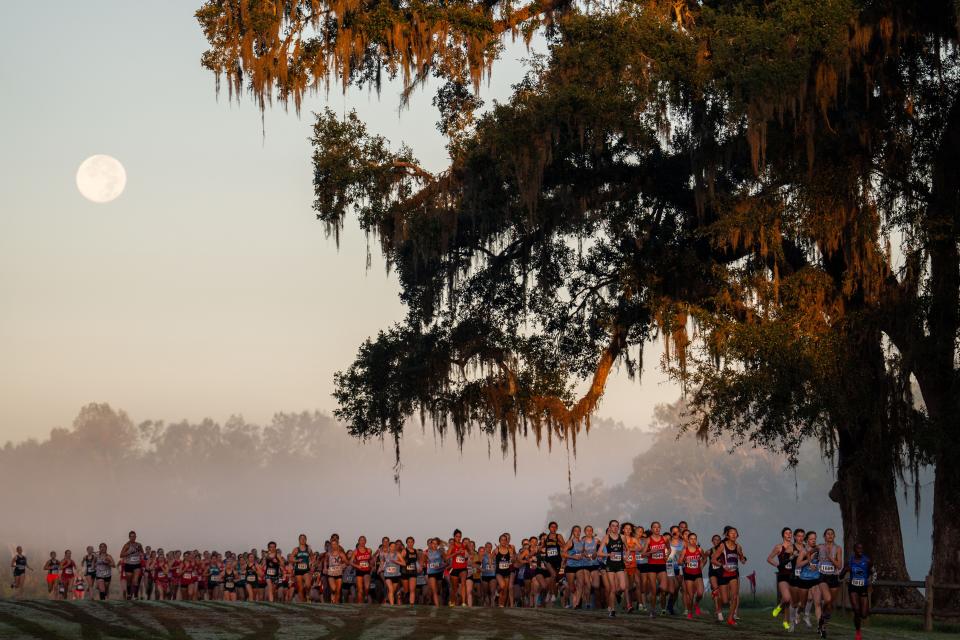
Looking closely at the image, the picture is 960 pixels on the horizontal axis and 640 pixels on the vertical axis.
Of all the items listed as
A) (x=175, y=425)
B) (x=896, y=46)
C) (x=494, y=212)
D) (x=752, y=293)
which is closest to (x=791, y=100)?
(x=896, y=46)

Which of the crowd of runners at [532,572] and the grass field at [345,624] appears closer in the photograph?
the grass field at [345,624]

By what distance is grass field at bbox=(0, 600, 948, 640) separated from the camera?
1708 cm

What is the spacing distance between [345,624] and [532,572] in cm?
754

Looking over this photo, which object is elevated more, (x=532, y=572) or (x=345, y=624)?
(x=532, y=572)

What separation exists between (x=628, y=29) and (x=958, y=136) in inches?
264

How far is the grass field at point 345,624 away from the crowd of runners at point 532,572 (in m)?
0.78

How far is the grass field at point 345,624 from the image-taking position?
1708cm

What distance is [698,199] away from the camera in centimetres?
2380

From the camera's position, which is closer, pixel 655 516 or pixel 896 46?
pixel 896 46

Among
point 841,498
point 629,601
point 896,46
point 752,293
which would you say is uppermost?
point 896,46

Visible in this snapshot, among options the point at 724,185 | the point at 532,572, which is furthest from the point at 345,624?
the point at 724,185

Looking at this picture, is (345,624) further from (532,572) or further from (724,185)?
(724,185)

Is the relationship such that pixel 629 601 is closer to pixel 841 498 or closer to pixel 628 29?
pixel 841 498

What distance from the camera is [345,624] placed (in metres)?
18.8
